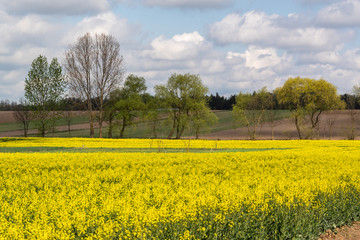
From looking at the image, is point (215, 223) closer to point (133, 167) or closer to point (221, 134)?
point (133, 167)

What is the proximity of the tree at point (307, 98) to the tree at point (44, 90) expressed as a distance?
42.7 meters

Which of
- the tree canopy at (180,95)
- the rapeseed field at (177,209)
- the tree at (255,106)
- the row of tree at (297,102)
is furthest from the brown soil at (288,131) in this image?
the rapeseed field at (177,209)

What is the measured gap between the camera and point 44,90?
196 feet

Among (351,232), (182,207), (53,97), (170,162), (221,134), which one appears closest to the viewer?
(182,207)

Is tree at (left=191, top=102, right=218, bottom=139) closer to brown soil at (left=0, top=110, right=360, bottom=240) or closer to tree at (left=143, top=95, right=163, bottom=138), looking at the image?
tree at (left=143, top=95, right=163, bottom=138)

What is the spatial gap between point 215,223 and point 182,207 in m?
0.82

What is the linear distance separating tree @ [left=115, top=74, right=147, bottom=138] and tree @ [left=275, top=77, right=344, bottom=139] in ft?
92.2

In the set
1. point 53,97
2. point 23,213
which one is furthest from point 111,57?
point 23,213

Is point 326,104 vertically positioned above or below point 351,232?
above

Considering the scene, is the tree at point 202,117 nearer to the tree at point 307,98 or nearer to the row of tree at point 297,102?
the row of tree at point 297,102

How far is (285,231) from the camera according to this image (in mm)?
9305

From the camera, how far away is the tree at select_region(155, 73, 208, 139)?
6931cm

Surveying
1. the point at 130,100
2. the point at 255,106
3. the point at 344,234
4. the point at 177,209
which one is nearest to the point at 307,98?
the point at 255,106

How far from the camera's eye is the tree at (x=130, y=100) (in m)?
67.4
